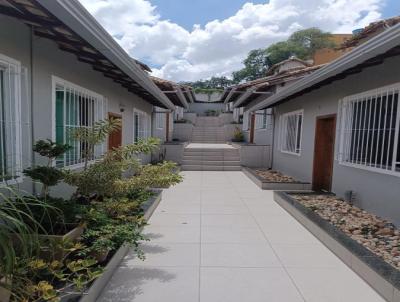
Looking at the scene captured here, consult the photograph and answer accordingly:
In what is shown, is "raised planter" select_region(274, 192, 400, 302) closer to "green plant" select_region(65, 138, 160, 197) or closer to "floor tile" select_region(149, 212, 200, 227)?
"floor tile" select_region(149, 212, 200, 227)

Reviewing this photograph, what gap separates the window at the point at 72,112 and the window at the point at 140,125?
3.92 m

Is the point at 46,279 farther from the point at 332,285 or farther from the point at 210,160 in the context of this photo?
the point at 210,160

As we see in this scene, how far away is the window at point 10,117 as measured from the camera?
377cm

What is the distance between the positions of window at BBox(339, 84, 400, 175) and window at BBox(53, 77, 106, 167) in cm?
552

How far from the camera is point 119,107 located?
8.80m

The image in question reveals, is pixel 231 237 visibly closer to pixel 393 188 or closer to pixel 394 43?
pixel 393 188

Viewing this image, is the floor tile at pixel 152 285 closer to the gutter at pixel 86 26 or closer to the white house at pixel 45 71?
the white house at pixel 45 71

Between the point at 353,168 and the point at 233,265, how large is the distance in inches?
167

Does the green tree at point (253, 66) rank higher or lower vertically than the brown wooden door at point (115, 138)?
higher

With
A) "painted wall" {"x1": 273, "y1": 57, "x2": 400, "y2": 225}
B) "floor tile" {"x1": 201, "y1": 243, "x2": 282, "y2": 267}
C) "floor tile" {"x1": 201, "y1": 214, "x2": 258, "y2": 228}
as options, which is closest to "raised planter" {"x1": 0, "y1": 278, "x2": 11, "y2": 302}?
"floor tile" {"x1": 201, "y1": 243, "x2": 282, "y2": 267}

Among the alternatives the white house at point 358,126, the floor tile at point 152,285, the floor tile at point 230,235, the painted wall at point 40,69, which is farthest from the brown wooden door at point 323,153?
the painted wall at point 40,69

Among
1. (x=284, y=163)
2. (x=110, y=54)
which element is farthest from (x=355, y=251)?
(x=284, y=163)

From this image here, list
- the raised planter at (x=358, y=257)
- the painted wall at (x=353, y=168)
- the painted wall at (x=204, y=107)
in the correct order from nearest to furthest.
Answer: the raised planter at (x=358, y=257), the painted wall at (x=353, y=168), the painted wall at (x=204, y=107)

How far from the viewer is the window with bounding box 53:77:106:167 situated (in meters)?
5.36
